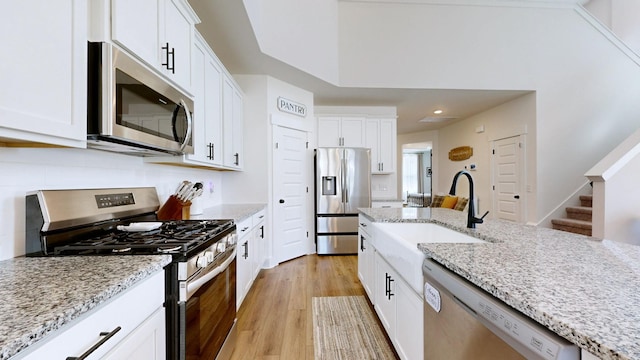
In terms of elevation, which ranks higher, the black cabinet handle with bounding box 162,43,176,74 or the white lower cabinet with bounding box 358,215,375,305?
the black cabinet handle with bounding box 162,43,176,74

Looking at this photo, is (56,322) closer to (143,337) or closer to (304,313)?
(143,337)

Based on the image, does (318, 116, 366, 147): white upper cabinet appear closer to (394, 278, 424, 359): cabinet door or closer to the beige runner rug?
the beige runner rug

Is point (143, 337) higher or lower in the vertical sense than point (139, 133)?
lower

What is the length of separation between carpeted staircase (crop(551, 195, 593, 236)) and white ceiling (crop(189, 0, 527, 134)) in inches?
81.3

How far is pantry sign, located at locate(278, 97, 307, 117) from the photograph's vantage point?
3.89 m

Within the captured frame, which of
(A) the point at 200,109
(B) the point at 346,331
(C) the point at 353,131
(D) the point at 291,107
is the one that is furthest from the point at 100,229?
(C) the point at 353,131

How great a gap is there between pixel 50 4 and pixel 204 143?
4.53ft

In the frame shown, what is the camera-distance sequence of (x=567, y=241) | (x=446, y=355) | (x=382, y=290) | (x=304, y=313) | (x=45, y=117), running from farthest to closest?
(x=304, y=313), (x=382, y=290), (x=567, y=241), (x=446, y=355), (x=45, y=117)

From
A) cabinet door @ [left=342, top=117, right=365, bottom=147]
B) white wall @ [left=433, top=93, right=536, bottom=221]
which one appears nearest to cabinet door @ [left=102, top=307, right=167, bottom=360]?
cabinet door @ [left=342, top=117, right=365, bottom=147]

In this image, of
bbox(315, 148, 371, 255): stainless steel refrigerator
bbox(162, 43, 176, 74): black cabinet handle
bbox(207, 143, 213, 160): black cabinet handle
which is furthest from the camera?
bbox(315, 148, 371, 255): stainless steel refrigerator

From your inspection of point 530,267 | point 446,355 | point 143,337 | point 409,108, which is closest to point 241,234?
point 143,337

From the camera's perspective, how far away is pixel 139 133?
4.20ft

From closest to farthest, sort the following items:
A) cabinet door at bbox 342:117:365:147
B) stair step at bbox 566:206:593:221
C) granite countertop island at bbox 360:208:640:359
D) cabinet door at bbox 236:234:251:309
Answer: granite countertop island at bbox 360:208:640:359
cabinet door at bbox 236:234:251:309
stair step at bbox 566:206:593:221
cabinet door at bbox 342:117:365:147

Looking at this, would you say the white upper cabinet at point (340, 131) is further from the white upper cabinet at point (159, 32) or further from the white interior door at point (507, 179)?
the white upper cabinet at point (159, 32)
